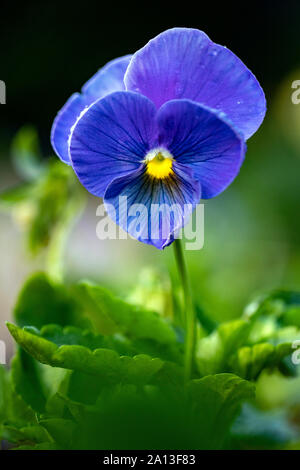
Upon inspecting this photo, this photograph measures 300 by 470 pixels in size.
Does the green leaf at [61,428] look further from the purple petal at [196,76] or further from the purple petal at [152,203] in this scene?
the purple petal at [196,76]

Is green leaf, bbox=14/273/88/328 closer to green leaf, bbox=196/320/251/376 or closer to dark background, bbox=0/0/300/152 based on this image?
green leaf, bbox=196/320/251/376

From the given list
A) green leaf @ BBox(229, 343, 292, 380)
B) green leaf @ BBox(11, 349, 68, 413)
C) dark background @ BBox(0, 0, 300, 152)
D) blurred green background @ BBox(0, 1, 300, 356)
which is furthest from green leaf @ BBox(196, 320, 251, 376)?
dark background @ BBox(0, 0, 300, 152)

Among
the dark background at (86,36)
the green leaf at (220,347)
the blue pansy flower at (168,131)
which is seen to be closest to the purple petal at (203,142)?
the blue pansy flower at (168,131)

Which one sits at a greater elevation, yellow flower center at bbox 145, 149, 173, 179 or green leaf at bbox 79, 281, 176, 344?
yellow flower center at bbox 145, 149, 173, 179

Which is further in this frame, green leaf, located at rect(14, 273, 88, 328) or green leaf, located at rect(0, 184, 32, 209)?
green leaf, located at rect(0, 184, 32, 209)

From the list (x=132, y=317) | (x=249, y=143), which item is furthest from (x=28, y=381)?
(x=249, y=143)

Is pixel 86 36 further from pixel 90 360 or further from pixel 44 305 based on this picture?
pixel 90 360

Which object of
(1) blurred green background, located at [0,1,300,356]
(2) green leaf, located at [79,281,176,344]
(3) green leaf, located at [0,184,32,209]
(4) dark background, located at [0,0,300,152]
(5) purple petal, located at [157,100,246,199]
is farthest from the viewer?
(4) dark background, located at [0,0,300,152]

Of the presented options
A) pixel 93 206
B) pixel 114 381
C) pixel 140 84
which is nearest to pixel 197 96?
pixel 140 84
